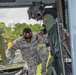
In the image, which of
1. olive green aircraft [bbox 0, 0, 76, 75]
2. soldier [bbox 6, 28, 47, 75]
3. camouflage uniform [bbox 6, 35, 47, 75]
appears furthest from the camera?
camouflage uniform [bbox 6, 35, 47, 75]

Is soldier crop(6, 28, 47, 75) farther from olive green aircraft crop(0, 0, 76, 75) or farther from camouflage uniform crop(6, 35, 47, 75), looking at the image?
olive green aircraft crop(0, 0, 76, 75)

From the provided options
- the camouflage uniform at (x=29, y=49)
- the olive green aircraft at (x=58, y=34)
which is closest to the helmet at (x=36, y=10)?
the olive green aircraft at (x=58, y=34)

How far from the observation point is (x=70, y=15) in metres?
2.05

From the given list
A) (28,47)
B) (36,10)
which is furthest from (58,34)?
(28,47)

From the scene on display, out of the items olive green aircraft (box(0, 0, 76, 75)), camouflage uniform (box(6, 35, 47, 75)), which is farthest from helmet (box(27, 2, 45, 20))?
camouflage uniform (box(6, 35, 47, 75))

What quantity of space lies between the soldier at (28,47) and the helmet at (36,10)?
0.83m

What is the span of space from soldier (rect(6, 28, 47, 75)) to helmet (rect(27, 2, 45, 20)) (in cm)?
83

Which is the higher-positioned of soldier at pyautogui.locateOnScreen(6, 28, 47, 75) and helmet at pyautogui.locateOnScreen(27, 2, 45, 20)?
helmet at pyautogui.locateOnScreen(27, 2, 45, 20)

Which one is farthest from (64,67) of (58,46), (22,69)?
(22,69)

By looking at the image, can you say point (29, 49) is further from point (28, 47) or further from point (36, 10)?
point (36, 10)

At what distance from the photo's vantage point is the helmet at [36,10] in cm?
415

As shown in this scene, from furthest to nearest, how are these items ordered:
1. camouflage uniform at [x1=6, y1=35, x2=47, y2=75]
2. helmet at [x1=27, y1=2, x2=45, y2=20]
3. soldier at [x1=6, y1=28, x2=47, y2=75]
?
camouflage uniform at [x1=6, y1=35, x2=47, y2=75] → soldier at [x1=6, y1=28, x2=47, y2=75] → helmet at [x1=27, y1=2, x2=45, y2=20]

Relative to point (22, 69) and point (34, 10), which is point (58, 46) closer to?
point (34, 10)

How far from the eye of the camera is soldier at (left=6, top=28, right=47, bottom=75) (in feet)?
18.0
